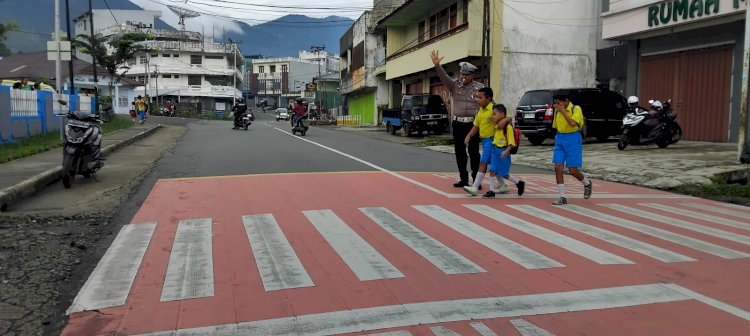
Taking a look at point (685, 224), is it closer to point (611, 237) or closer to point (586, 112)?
point (611, 237)

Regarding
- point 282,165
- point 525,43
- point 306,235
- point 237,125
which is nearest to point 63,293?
point 306,235

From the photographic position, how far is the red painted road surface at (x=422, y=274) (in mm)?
3566

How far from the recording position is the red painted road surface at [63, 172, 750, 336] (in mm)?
3566

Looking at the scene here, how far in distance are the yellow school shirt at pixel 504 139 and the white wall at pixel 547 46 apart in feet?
52.4

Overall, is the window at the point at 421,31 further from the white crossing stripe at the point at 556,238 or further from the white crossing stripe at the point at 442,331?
the white crossing stripe at the point at 442,331

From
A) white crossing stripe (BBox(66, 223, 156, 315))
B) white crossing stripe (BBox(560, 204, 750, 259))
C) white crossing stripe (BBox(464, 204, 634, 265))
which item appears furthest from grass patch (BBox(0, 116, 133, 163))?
white crossing stripe (BBox(560, 204, 750, 259))

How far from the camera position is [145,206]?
7.32 metres

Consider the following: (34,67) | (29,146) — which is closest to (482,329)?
(29,146)

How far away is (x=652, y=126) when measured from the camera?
14469 mm

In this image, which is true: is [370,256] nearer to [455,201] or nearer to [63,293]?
[63,293]

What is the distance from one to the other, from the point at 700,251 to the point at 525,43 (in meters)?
19.8

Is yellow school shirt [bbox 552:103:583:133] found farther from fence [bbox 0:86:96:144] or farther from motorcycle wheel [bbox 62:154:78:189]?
fence [bbox 0:86:96:144]

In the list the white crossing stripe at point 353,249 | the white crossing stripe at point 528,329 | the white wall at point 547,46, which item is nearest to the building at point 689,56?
the white wall at point 547,46

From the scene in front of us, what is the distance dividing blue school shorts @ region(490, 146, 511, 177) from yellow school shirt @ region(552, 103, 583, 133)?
2.61 ft
